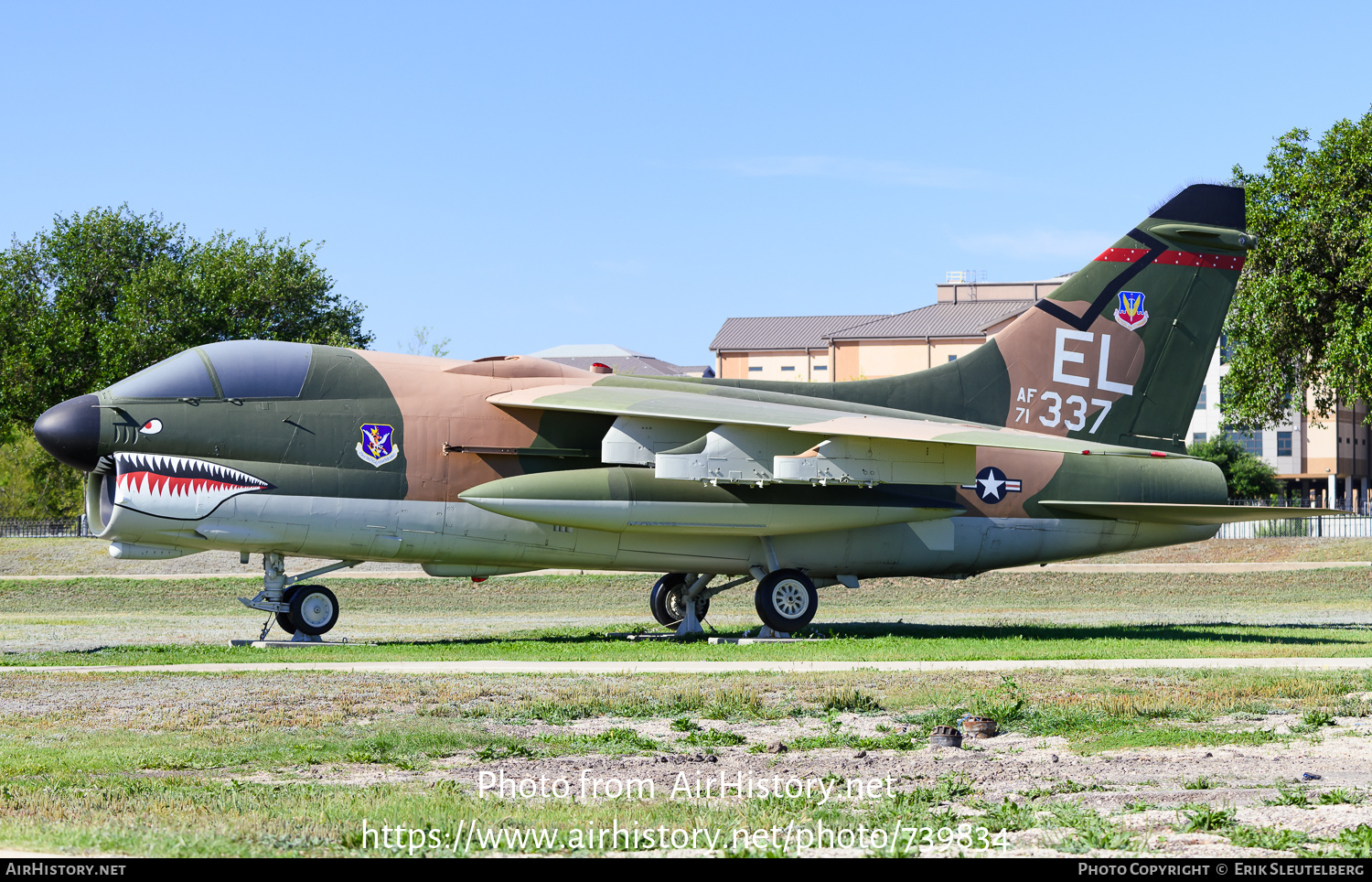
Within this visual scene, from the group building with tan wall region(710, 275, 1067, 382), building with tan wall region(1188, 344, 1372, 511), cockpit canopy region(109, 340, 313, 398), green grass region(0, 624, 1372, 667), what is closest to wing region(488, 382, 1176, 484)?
green grass region(0, 624, 1372, 667)

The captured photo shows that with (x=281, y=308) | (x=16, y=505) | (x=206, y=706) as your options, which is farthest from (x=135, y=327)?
(x=206, y=706)

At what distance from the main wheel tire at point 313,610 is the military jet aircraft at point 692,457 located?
0.11 feet

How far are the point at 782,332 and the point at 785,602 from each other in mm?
114798

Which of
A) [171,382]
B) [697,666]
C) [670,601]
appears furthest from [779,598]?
[171,382]

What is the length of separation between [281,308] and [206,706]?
1809 inches

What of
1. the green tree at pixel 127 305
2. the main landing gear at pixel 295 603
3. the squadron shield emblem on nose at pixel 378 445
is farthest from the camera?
the green tree at pixel 127 305

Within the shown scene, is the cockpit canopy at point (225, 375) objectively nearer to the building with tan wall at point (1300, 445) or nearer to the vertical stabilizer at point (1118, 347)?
the vertical stabilizer at point (1118, 347)

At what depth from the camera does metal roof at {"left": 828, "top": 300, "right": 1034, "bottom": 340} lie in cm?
11356

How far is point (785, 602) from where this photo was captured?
2170 centimetres

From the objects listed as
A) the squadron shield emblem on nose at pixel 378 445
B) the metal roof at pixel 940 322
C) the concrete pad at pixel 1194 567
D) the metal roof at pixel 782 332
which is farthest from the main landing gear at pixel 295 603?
the metal roof at pixel 782 332

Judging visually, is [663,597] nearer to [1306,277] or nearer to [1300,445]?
[1306,277]

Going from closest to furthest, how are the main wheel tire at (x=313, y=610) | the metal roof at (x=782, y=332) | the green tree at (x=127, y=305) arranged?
the main wheel tire at (x=313, y=610) < the green tree at (x=127, y=305) < the metal roof at (x=782, y=332)

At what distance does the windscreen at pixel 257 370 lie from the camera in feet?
65.1

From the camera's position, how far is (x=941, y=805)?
8.26 metres
